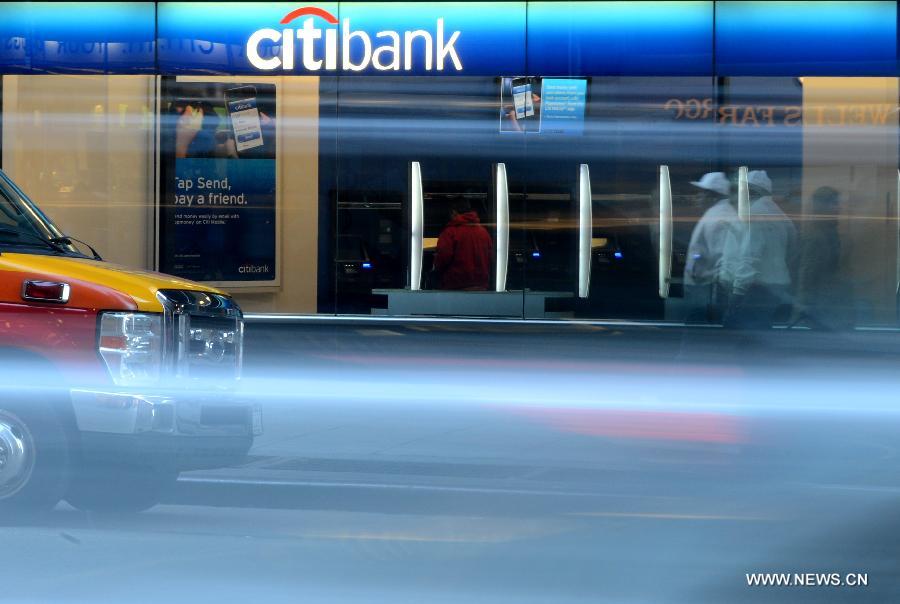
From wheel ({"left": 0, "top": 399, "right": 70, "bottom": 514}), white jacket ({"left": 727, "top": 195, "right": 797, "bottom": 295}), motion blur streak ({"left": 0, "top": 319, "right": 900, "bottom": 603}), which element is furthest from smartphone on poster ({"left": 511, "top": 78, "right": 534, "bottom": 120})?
wheel ({"left": 0, "top": 399, "right": 70, "bottom": 514})

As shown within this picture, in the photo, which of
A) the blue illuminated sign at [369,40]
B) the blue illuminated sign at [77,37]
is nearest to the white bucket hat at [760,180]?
the blue illuminated sign at [369,40]

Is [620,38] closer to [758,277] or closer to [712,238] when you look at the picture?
[712,238]

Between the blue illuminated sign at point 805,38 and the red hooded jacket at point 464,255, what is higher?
the blue illuminated sign at point 805,38

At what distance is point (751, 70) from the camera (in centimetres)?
1308

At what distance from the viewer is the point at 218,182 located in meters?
13.4

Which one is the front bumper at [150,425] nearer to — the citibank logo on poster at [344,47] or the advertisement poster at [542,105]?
the advertisement poster at [542,105]

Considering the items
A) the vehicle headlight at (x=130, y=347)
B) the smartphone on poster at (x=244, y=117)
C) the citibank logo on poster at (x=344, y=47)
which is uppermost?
the citibank logo on poster at (x=344, y=47)

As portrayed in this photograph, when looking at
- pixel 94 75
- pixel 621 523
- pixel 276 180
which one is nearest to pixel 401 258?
pixel 276 180

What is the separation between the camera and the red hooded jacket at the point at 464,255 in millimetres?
13078

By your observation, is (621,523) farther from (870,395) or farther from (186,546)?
(870,395)

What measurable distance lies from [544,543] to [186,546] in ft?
5.21

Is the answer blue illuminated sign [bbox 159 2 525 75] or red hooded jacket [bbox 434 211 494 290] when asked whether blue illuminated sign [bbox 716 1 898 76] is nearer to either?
blue illuminated sign [bbox 159 2 525 75]

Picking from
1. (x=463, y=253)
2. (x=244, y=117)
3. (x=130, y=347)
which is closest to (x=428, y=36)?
(x=244, y=117)

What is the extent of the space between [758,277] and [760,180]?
4.91 ft
